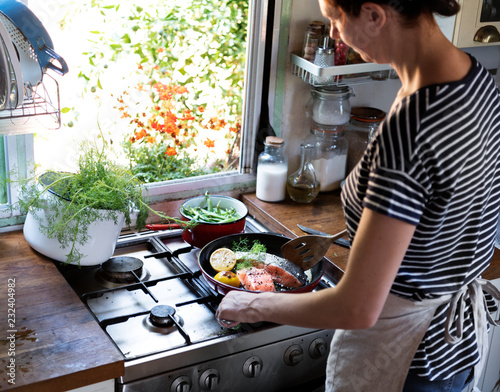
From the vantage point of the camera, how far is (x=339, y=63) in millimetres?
1835

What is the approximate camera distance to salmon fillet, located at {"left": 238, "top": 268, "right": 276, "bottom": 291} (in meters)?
1.46

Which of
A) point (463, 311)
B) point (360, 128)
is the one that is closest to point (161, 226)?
point (360, 128)

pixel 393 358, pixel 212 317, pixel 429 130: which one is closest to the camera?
pixel 429 130

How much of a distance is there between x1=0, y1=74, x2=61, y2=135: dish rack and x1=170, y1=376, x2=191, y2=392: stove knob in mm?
667

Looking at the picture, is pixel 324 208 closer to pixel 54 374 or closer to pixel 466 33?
pixel 466 33

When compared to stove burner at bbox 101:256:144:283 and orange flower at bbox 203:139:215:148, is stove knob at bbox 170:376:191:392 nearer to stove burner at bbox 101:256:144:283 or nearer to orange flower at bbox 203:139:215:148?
stove burner at bbox 101:256:144:283

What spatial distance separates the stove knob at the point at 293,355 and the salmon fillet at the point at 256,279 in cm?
15

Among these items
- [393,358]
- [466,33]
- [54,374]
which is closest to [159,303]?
[54,374]

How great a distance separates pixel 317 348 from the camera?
5.04ft

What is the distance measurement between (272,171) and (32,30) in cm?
84

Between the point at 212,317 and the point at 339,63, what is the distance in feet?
2.83

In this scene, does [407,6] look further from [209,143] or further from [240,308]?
[209,143]

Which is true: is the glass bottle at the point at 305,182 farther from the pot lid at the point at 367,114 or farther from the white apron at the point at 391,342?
the white apron at the point at 391,342

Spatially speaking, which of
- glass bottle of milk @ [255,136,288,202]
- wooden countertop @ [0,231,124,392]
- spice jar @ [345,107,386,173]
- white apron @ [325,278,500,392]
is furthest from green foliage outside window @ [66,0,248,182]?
white apron @ [325,278,500,392]
